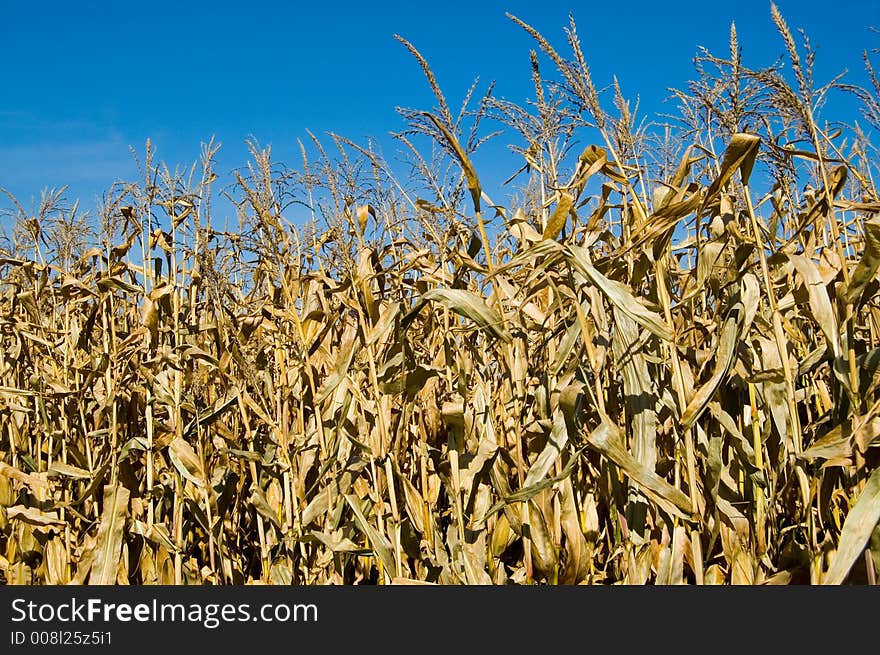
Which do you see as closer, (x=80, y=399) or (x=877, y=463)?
(x=877, y=463)

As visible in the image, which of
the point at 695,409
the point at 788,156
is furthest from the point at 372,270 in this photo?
the point at 788,156

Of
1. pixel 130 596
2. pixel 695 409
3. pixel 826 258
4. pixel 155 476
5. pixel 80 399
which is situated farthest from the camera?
pixel 80 399

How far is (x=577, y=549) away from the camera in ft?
6.96

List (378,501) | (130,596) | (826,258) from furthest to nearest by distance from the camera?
(378,501), (130,596), (826,258)

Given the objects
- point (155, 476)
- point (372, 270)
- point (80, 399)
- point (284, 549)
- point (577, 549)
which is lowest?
point (577, 549)

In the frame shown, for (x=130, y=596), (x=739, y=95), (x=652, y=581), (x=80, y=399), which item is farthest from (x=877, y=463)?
(x=80, y=399)

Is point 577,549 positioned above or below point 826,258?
below

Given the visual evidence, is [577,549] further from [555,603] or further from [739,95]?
[739,95]

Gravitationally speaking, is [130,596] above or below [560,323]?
below

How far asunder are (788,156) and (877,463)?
0.99 m

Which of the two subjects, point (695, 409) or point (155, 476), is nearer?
point (695, 409)

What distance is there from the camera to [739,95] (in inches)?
83.7

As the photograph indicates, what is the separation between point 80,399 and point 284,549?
108cm

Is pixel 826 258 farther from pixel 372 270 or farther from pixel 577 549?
pixel 372 270
